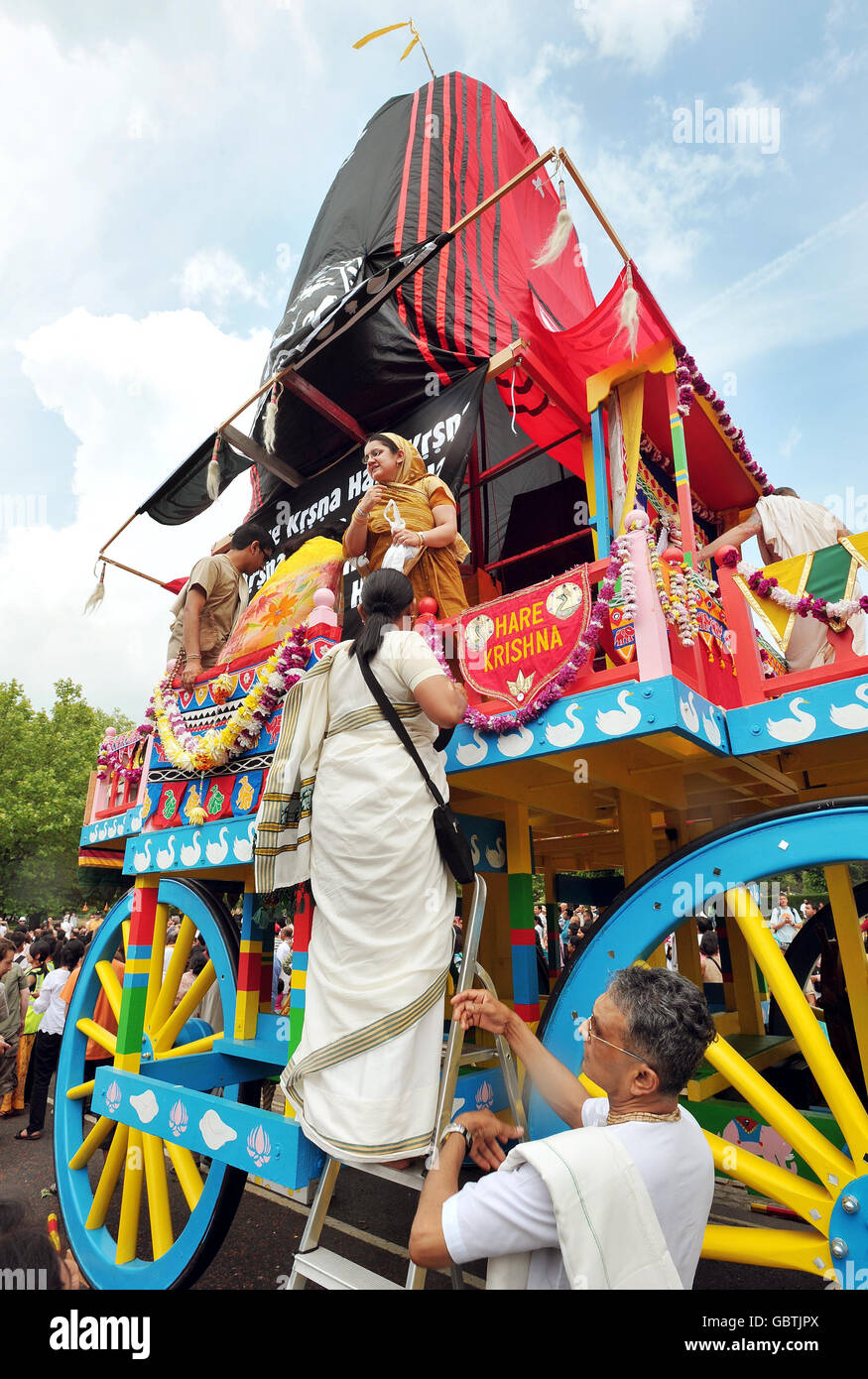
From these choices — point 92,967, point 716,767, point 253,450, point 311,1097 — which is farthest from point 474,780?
point 253,450

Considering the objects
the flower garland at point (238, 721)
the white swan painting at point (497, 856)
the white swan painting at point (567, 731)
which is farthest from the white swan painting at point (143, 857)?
the white swan painting at point (567, 731)

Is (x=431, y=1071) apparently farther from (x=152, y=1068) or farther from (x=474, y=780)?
(x=152, y=1068)

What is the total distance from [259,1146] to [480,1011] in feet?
3.49

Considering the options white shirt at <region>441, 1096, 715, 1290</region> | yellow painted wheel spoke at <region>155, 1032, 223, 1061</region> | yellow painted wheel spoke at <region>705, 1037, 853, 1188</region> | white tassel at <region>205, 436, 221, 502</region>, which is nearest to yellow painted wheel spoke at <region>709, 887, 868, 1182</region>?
yellow painted wheel spoke at <region>705, 1037, 853, 1188</region>

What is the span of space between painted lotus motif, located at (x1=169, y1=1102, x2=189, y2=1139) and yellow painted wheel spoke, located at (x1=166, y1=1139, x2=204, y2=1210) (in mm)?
549

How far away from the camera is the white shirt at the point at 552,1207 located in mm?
1347

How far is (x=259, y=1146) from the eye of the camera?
91.4 inches

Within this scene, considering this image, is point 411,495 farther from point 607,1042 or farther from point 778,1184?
point 778,1184

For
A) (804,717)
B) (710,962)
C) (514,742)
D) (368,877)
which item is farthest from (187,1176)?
(710,962)

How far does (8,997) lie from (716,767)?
6935 millimetres

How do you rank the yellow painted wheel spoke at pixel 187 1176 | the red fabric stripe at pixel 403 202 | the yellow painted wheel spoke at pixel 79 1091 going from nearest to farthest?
the yellow painted wheel spoke at pixel 187 1176 < the yellow painted wheel spoke at pixel 79 1091 < the red fabric stripe at pixel 403 202

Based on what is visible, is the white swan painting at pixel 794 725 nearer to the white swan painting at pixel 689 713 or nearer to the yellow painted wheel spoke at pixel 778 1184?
the white swan painting at pixel 689 713

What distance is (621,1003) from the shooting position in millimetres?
1562

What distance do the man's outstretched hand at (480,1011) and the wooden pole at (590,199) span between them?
3659 mm
